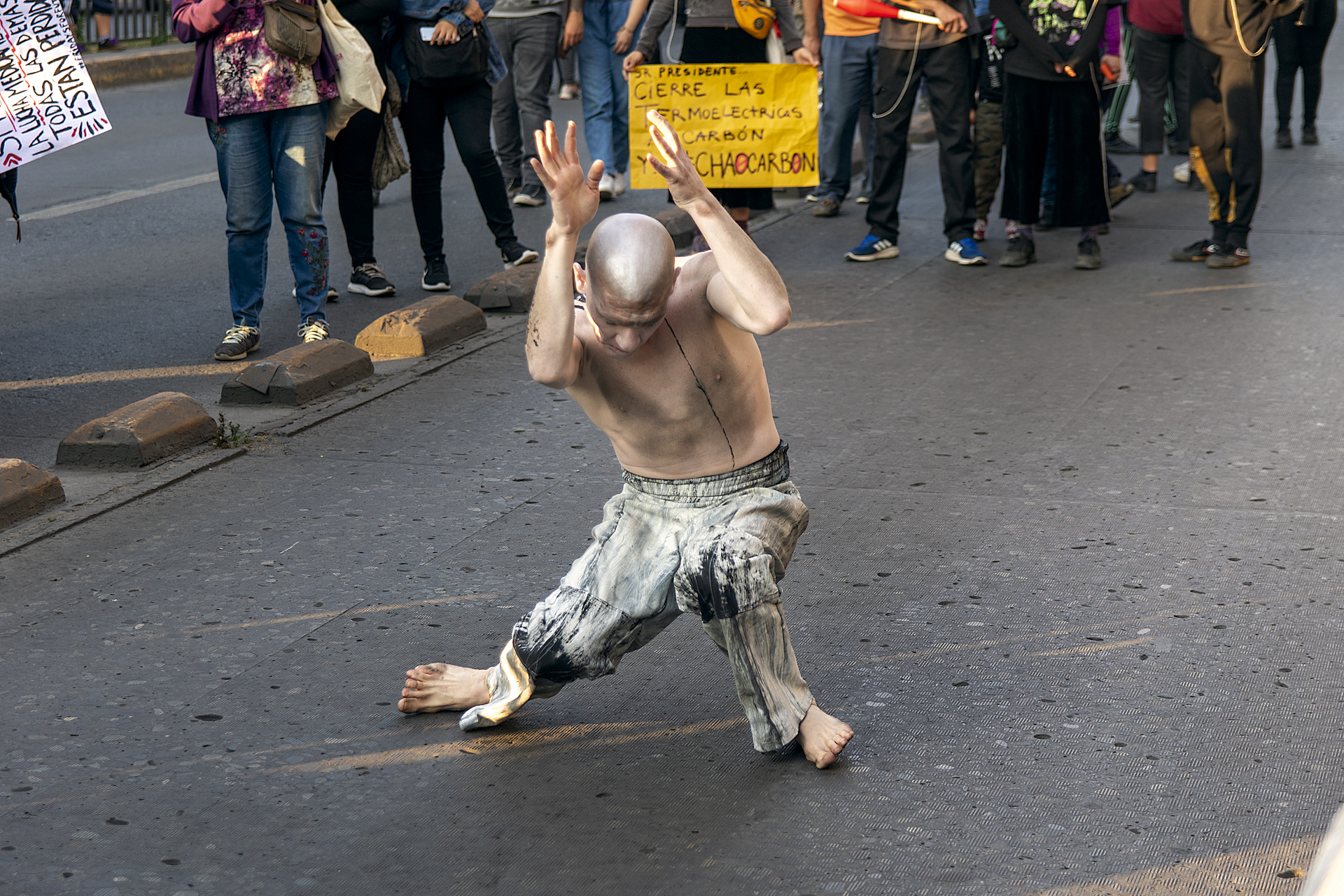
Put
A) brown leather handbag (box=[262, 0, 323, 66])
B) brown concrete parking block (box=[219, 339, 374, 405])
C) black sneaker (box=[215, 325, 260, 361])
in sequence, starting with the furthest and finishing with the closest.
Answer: black sneaker (box=[215, 325, 260, 361]) < brown leather handbag (box=[262, 0, 323, 66]) < brown concrete parking block (box=[219, 339, 374, 405])

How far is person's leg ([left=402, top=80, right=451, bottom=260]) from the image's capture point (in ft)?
23.6

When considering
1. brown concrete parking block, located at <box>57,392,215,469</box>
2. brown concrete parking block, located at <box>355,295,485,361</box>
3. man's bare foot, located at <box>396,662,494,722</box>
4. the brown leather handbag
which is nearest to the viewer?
man's bare foot, located at <box>396,662,494,722</box>

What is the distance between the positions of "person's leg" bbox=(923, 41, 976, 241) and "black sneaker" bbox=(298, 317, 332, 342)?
11.1ft

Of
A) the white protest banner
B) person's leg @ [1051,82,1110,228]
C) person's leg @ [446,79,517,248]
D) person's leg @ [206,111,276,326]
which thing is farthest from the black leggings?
the white protest banner

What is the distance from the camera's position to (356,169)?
22.9 feet

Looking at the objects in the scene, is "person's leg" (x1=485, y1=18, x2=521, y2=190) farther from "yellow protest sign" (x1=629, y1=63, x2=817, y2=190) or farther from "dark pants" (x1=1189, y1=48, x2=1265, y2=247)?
"dark pants" (x1=1189, y1=48, x2=1265, y2=247)

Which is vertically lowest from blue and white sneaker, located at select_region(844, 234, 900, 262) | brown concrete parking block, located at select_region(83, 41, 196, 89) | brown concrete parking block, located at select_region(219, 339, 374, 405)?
brown concrete parking block, located at select_region(219, 339, 374, 405)

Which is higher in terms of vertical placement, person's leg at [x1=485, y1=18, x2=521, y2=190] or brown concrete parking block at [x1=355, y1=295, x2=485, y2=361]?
person's leg at [x1=485, y1=18, x2=521, y2=190]

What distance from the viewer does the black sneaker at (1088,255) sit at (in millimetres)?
7801

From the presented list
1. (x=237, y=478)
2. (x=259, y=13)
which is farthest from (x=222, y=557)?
(x=259, y=13)

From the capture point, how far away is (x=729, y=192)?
8.02 metres

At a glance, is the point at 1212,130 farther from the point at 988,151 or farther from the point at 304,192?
the point at 304,192

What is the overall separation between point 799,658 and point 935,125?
197 inches

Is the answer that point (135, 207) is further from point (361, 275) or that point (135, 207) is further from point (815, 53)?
point (815, 53)
